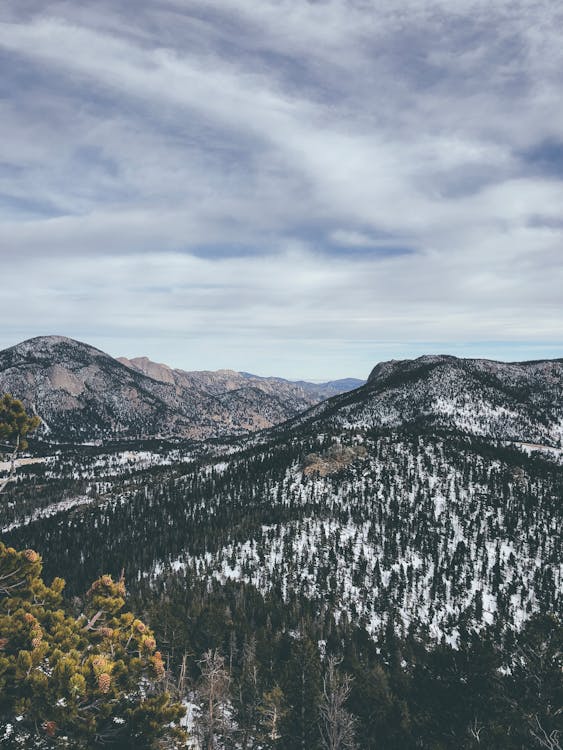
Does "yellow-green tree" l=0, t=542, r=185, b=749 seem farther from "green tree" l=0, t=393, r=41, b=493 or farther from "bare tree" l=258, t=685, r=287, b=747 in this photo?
"bare tree" l=258, t=685, r=287, b=747

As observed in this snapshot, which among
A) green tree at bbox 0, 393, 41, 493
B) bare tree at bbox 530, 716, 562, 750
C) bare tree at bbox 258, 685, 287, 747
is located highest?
green tree at bbox 0, 393, 41, 493

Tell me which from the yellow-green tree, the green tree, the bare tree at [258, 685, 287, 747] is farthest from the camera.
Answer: the bare tree at [258, 685, 287, 747]

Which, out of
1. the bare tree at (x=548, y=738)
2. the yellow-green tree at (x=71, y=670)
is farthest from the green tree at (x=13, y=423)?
the bare tree at (x=548, y=738)

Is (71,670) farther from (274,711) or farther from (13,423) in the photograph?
(274,711)

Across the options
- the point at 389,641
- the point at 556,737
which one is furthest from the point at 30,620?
the point at 389,641

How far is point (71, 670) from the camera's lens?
15.4 m

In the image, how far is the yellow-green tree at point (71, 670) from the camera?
15398 millimetres

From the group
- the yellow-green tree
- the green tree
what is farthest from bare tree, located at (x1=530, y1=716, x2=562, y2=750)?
the green tree

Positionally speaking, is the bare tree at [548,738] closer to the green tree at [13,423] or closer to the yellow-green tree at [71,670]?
the yellow-green tree at [71,670]

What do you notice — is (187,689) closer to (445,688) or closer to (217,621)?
(217,621)

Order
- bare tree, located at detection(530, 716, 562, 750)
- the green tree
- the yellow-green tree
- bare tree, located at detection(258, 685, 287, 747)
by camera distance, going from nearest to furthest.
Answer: the yellow-green tree → the green tree → bare tree, located at detection(530, 716, 562, 750) → bare tree, located at detection(258, 685, 287, 747)

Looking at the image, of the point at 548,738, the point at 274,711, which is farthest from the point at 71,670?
the point at 274,711

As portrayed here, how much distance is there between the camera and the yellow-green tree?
1540 cm

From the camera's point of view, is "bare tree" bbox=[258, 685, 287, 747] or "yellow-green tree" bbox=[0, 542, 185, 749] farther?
"bare tree" bbox=[258, 685, 287, 747]
